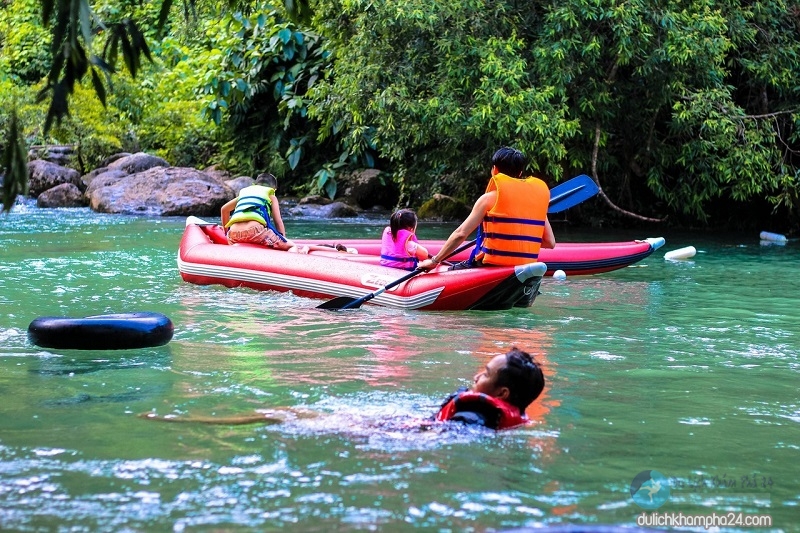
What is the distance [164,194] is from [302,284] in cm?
912

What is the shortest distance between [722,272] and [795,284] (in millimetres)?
920

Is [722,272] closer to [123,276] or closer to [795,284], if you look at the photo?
[795,284]

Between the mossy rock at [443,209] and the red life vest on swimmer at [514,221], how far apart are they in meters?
8.83

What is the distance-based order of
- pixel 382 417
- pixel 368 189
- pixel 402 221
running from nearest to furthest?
pixel 382 417 → pixel 402 221 → pixel 368 189

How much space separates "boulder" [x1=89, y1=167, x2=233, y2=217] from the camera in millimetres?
15727

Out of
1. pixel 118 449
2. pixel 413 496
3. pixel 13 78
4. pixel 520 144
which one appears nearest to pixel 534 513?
pixel 413 496

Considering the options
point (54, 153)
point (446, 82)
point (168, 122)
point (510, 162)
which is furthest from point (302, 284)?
point (168, 122)

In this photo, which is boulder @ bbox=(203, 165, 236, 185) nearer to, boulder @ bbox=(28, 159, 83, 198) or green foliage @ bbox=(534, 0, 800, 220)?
boulder @ bbox=(28, 159, 83, 198)

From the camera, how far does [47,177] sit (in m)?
17.8

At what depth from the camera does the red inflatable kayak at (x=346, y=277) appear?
22.0 feet

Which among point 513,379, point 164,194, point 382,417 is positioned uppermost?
point 164,194

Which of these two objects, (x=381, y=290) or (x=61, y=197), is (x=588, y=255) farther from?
(x=61, y=197)

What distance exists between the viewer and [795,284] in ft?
Answer: 29.1

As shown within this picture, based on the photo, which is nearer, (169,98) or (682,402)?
(682,402)
